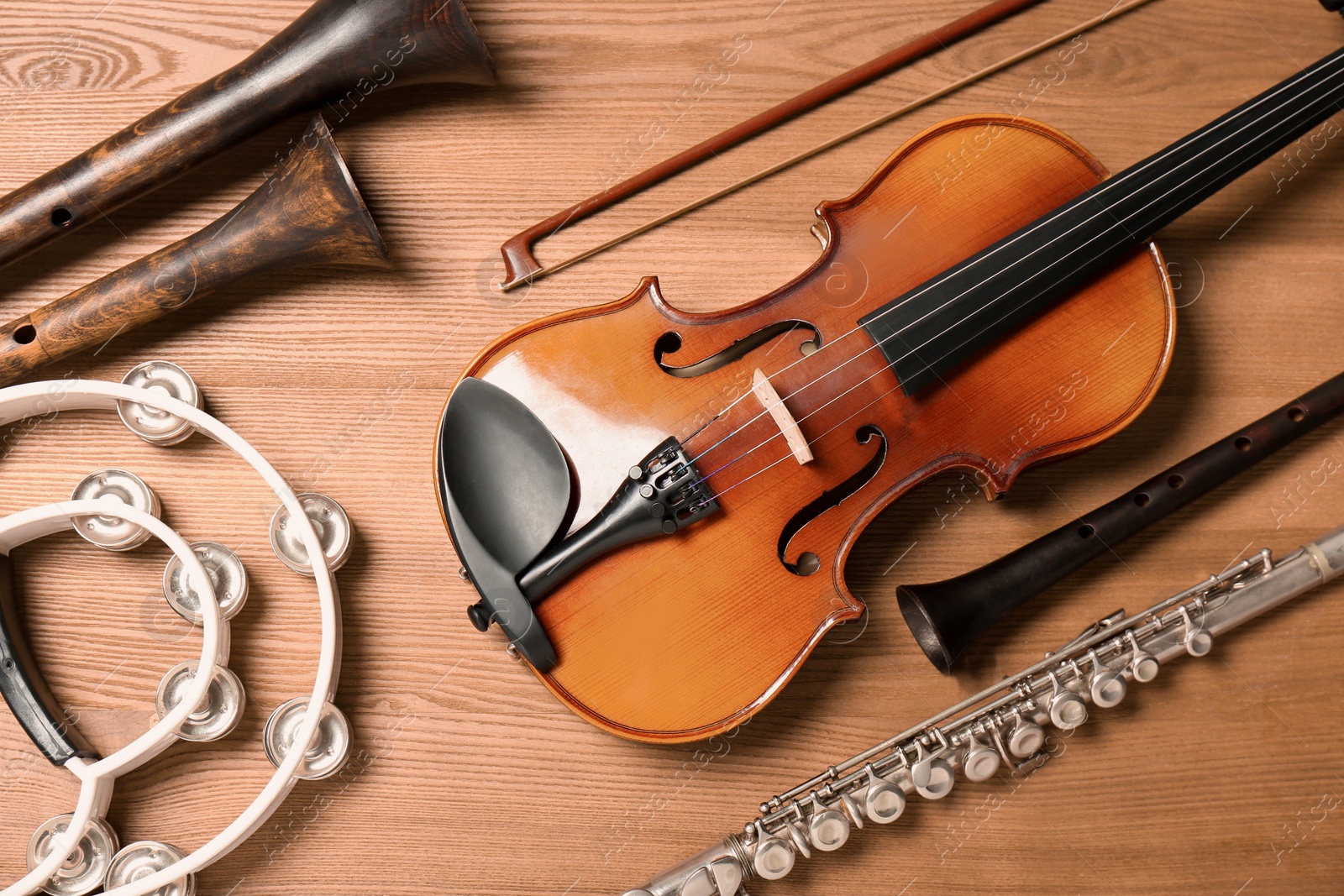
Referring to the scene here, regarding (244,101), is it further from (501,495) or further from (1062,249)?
(1062,249)

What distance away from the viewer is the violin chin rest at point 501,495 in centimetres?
127

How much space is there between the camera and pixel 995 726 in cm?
143

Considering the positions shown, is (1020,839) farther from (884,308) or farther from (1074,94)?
(1074,94)

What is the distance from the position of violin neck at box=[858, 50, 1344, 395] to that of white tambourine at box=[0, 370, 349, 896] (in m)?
0.98

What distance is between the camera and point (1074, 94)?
5.42 feet

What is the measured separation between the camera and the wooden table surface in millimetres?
1463

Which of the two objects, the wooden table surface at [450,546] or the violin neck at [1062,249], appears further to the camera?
the wooden table surface at [450,546]

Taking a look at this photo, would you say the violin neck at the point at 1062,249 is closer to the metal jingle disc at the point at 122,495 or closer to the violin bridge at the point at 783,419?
the violin bridge at the point at 783,419

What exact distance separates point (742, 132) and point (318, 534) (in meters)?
1.02

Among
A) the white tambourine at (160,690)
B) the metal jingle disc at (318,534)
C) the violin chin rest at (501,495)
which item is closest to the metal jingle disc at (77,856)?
the white tambourine at (160,690)

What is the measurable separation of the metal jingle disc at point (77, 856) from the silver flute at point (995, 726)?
869mm

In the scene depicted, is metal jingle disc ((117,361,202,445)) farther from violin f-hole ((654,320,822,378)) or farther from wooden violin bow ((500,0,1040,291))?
violin f-hole ((654,320,822,378))

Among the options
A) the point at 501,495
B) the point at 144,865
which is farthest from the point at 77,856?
the point at 501,495

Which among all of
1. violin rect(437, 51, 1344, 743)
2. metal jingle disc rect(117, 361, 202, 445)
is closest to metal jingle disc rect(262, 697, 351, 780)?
violin rect(437, 51, 1344, 743)
